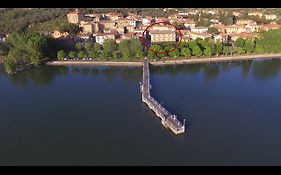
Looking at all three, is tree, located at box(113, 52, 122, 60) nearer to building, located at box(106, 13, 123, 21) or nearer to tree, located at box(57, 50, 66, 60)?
tree, located at box(57, 50, 66, 60)

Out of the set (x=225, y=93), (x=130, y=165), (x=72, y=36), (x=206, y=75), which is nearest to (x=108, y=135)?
(x=130, y=165)

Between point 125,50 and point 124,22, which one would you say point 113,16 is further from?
point 125,50

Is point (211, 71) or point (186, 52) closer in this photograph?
point (211, 71)

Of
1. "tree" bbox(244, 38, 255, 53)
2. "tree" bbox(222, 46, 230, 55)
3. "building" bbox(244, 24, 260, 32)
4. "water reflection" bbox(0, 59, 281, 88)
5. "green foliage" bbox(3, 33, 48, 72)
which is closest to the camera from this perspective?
"water reflection" bbox(0, 59, 281, 88)

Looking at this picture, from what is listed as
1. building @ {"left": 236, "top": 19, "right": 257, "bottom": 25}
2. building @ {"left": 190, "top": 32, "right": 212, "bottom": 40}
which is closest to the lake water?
building @ {"left": 190, "top": 32, "right": 212, "bottom": 40}

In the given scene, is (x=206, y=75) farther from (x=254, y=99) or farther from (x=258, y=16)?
(x=258, y=16)

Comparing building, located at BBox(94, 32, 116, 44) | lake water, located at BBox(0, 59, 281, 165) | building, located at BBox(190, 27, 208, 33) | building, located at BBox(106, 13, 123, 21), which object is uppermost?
building, located at BBox(106, 13, 123, 21)

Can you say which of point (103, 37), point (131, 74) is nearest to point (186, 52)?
point (131, 74)
